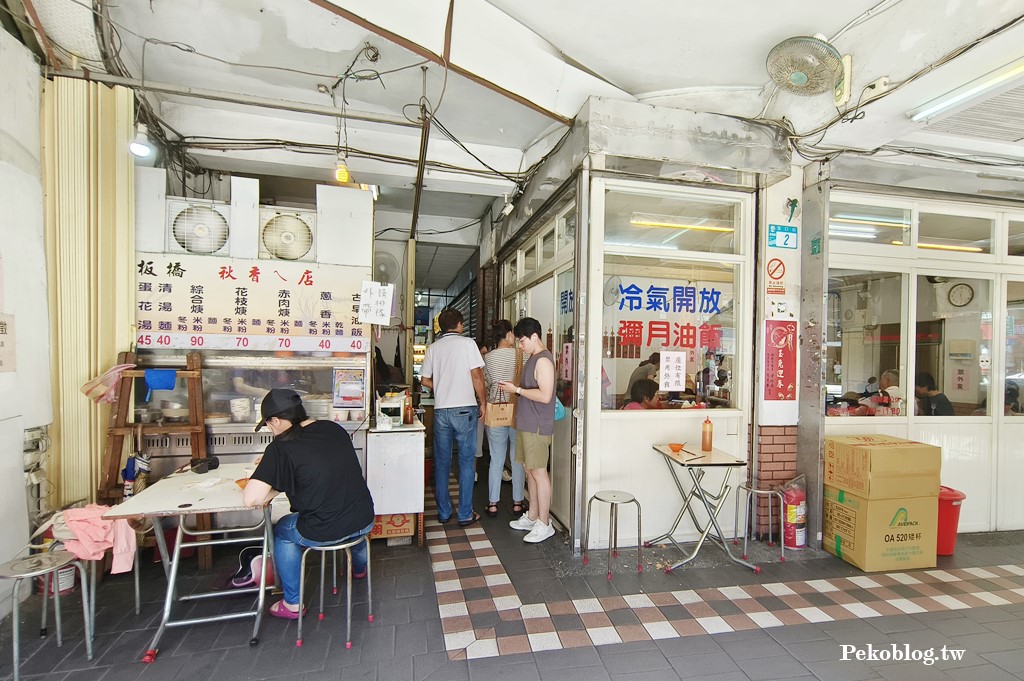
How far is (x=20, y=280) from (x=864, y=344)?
21.8 feet

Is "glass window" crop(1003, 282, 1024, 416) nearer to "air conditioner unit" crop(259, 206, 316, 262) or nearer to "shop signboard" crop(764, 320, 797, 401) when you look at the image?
"shop signboard" crop(764, 320, 797, 401)

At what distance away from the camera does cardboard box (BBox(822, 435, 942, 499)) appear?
347cm

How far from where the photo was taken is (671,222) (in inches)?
164

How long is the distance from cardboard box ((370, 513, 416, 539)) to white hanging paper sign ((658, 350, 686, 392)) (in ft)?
7.76

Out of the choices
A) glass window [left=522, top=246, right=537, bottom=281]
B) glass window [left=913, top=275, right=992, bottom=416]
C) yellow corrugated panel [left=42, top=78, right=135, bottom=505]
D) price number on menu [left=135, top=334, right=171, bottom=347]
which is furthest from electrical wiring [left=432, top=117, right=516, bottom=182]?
glass window [left=913, top=275, right=992, bottom=416]

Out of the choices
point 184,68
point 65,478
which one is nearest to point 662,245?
point 184,68

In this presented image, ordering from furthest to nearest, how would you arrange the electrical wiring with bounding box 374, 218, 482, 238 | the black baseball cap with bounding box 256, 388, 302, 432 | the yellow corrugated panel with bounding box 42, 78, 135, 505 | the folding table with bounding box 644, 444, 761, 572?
the electrical wiring with bounding box 374, 218, 482, 238, the folding table with bounding box 644, 444, 761, 572, the yellow corrugated panel with bounding box 42, 78, 135, 505, the black baseball cap with bounding box 256, 388, 302, 432

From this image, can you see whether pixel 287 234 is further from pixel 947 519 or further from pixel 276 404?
pixel 947 519

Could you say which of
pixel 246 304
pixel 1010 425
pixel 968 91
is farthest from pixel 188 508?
pixel 1010 425

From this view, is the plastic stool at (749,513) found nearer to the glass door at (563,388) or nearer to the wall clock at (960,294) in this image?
the glass door at (563,388)

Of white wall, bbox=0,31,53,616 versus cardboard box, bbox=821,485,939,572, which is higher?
white wall, bbox=0,31,53,616

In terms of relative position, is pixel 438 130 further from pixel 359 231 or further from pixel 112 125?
pixel 112 125

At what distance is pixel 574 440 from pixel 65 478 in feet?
11.9

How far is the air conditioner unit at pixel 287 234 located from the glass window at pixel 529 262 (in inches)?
90.6
